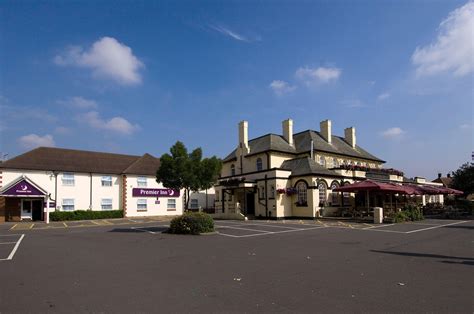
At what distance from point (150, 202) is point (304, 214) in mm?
18047

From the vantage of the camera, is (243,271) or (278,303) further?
(243,271)

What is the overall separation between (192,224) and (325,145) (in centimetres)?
2203

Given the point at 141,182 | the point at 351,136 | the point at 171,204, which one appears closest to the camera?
the point at 141,182

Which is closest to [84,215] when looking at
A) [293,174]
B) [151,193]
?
[151,193]

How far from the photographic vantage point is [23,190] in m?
31.1

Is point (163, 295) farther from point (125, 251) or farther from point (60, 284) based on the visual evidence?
point (125, 251)

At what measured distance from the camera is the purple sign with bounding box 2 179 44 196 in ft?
100

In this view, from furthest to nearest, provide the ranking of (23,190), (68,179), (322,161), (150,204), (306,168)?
(150,204) → (322,161) → (68,179) → (23,190) → (306,168)

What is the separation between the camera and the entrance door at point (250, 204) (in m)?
33.0

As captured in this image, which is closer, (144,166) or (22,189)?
(22,189)

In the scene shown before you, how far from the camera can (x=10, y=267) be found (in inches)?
370

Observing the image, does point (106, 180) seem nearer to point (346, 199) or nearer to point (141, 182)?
point (141, 182)

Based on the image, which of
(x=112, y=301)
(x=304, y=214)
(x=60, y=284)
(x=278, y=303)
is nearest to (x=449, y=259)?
(x=278, y=303)

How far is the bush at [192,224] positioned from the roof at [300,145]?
49.7ft
